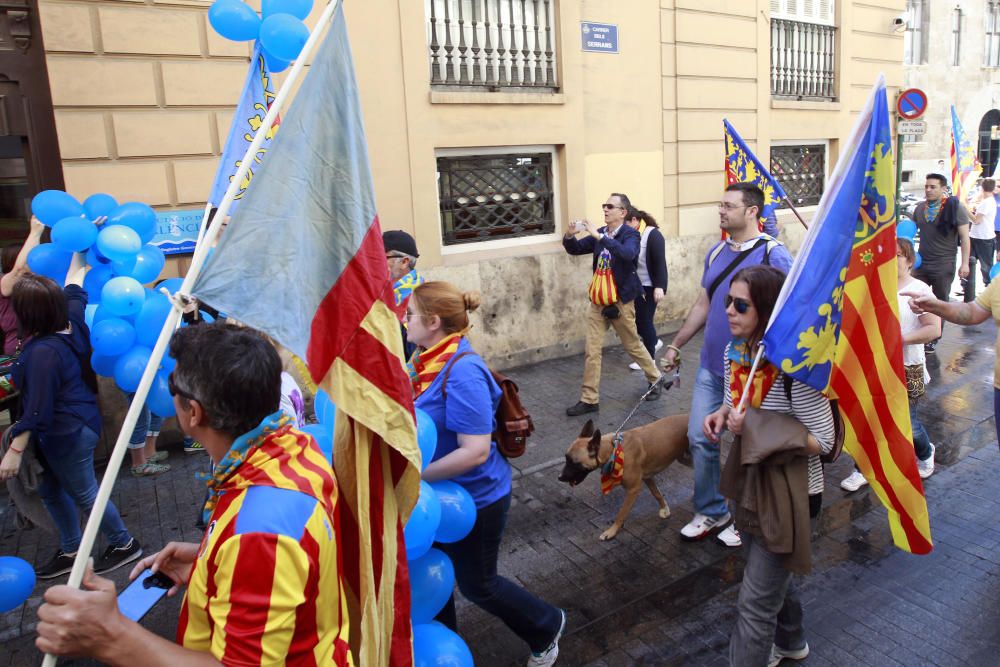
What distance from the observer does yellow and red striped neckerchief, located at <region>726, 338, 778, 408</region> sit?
286 cm

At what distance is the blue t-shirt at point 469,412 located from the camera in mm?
2768

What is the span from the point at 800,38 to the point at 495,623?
1089cm

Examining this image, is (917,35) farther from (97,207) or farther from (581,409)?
(97,207)

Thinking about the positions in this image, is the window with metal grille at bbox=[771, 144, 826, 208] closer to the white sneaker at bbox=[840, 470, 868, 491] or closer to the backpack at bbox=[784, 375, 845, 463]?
the white sneaker at bbox=[840, 470, 868, 491]

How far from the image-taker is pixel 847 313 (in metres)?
3.01

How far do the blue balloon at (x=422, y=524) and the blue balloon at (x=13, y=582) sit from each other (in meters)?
1.53

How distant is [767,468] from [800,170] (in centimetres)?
1034

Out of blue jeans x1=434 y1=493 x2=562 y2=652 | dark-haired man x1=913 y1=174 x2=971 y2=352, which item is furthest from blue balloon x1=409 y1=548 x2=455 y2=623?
dark-haired man x1=913 y1=174 x2=971 y2=352

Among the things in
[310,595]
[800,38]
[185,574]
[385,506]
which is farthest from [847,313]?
[800,38]

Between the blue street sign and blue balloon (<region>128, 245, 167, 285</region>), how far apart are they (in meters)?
5.82

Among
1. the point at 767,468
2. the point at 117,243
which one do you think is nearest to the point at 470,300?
the point at 767,468

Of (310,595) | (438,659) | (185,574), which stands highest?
(310,595)

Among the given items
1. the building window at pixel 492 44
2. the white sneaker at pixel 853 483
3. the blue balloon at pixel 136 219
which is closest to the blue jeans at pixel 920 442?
the white sneaker at pixel 853 483

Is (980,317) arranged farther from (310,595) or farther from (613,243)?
(310,595)
